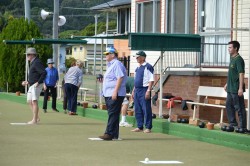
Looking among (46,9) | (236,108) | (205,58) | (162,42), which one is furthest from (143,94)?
(46,9)

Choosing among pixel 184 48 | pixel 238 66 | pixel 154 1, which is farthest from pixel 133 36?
pixel 154 1

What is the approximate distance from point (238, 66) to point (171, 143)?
2011 millimetres

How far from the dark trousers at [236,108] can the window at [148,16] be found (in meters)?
9.72

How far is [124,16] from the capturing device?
4031cm

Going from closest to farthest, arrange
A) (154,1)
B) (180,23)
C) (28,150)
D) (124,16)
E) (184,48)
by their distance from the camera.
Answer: (28,150) → (184,48) → (180,23) → (154,1) → (124,16)

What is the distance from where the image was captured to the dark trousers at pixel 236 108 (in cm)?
1449

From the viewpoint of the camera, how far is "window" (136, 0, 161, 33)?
963 inches

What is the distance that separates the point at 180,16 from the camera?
22.9 metres

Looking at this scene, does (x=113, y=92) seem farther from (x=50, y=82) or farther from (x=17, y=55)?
(x=17, y=55)

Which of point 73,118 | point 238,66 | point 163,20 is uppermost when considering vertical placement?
point 163,20

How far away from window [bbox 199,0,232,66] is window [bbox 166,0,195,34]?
3.16ft

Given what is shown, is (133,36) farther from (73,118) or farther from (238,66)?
(73,118)

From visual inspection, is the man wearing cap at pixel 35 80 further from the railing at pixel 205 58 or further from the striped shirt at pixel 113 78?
the railing at pixel 205 58

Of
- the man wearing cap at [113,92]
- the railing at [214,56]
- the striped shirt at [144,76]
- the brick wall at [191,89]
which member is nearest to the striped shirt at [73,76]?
the brick wall at [191,89]
